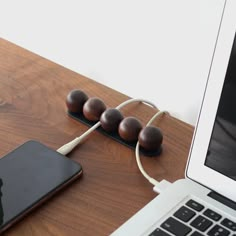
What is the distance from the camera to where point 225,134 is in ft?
1.92

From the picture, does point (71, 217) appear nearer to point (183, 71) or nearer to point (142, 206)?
point (142, 206)

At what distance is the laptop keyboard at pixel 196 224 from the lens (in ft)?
1.85

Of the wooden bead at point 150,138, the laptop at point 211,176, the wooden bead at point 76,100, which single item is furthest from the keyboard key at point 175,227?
the wooden bead at point 76,100

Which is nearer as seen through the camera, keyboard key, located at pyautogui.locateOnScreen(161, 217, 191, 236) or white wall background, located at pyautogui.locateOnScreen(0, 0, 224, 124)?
keyboard key, located at pyautogui.locateOnScreen(161, 217, 191, 236)

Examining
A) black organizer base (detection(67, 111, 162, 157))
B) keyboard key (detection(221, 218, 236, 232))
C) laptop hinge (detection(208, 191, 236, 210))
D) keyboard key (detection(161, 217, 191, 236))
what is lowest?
black organizer base (detection(67, 111, 162, 157))

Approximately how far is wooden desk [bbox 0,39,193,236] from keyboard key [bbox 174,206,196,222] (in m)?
0.06

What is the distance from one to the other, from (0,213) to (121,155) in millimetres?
183

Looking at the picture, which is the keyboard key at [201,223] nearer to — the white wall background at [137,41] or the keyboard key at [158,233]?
the keyboard key at [158,233]

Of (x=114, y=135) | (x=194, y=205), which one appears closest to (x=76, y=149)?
(x=114, y=135)

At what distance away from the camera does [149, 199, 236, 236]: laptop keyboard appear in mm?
565

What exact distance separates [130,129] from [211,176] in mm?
150

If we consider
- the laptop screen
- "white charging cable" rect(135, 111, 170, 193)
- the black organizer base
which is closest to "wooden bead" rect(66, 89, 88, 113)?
the black organizer base

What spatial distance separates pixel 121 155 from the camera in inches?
28.3

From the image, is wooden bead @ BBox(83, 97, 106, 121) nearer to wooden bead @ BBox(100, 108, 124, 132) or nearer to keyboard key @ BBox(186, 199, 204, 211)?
wooden bead @ BBox(100, 108, 124, 132)
